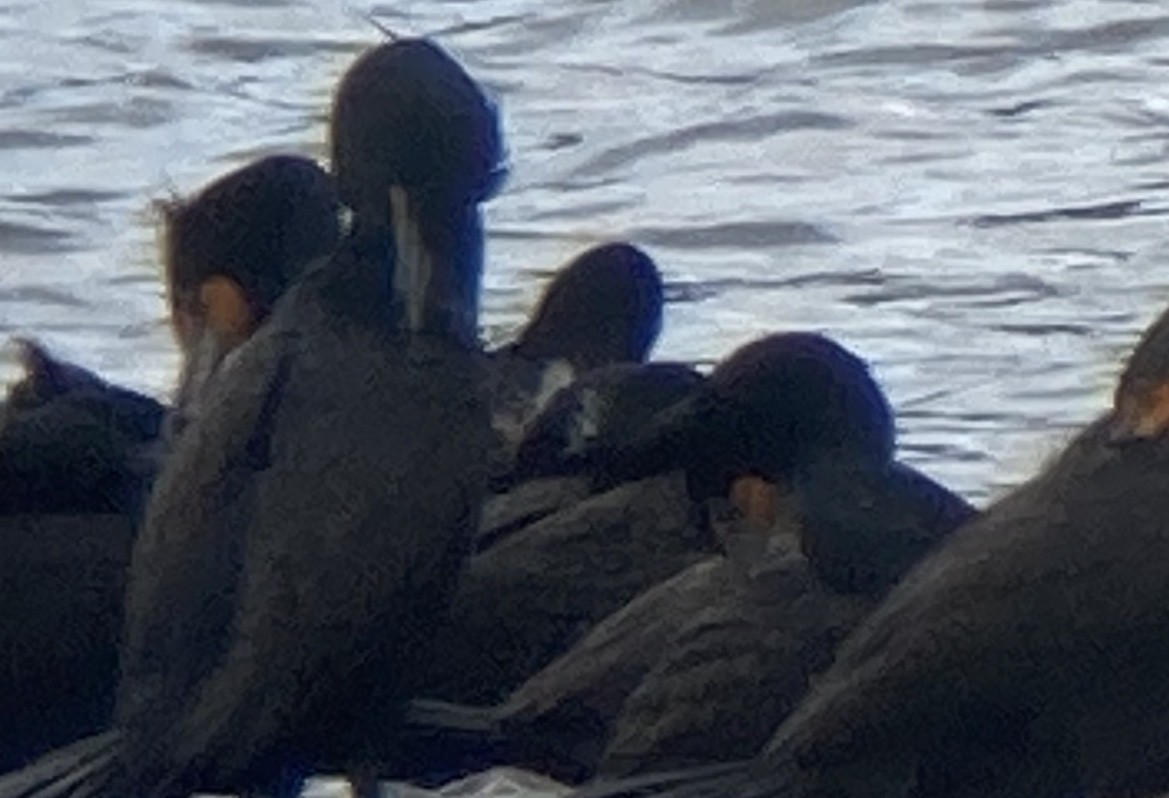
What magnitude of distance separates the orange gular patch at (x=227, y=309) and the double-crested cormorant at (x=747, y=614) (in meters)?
0.81

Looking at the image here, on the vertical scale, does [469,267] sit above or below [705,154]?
above

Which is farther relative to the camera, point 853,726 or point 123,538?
point 123,538

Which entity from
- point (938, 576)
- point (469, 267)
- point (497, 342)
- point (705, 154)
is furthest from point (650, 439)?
point (705, 154)

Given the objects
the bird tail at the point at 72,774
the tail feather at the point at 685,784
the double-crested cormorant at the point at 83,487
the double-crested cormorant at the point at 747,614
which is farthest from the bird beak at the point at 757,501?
the bird tail at the point at 72,774

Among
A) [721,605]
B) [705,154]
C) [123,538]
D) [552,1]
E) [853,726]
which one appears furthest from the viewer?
[552,1]

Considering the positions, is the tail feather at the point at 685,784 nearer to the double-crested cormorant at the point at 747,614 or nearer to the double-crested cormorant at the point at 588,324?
the double-crested cormorant at the point at 747,614

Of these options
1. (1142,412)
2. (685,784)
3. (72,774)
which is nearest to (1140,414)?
(1142,412)

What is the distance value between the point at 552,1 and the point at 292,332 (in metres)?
6.41

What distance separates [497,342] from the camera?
9758 mm

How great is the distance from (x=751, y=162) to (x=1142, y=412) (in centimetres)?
504

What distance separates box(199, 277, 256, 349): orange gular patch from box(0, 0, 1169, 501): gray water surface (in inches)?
69.9

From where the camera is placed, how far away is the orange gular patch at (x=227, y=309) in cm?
782

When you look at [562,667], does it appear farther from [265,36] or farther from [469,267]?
[265,36]

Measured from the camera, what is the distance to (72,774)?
22.5ft
